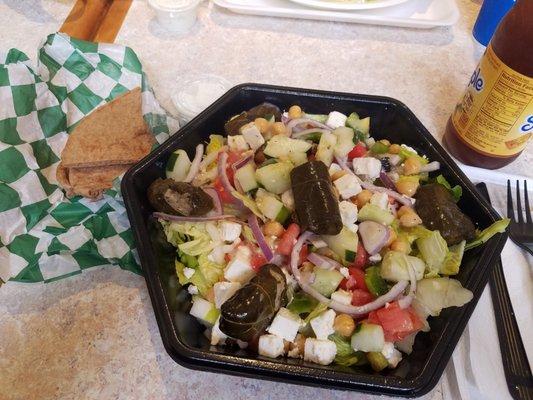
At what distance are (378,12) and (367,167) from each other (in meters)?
1.14

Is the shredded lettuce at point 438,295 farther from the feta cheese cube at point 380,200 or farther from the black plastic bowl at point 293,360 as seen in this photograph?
the feta cheese cube at point 380,200

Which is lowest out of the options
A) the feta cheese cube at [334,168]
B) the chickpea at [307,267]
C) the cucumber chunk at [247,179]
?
the chickpea at [307,267]

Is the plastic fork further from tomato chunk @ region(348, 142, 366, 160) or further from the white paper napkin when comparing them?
tomato chunk @ region(348, 142, 366, 160)

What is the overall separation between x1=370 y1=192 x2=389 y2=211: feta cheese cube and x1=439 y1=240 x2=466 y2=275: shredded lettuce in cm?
20

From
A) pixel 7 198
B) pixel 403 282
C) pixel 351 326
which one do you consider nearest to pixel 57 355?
pixel 7 198

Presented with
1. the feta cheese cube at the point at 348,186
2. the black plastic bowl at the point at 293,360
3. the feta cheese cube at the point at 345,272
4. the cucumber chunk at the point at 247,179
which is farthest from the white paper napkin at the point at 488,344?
the cucumber chunk at the point at 247,179

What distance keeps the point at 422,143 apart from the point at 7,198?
1254 mm

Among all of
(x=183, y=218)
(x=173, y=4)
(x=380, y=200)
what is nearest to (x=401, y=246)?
(x=380, y=200)

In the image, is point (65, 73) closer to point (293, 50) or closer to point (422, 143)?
point (293, 50)

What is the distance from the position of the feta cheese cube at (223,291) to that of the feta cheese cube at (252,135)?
436 mm

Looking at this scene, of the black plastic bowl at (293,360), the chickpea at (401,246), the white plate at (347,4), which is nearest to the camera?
the black plastic bowl at (293,360)

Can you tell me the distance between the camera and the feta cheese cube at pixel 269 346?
1.00 meters

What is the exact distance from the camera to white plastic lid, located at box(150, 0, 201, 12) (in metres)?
1.88

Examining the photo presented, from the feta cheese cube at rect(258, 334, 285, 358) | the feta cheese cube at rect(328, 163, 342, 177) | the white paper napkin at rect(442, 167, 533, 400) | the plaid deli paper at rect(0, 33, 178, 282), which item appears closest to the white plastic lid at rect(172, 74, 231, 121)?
the plaid deli paper at rect(0, 33, 178, 282)
